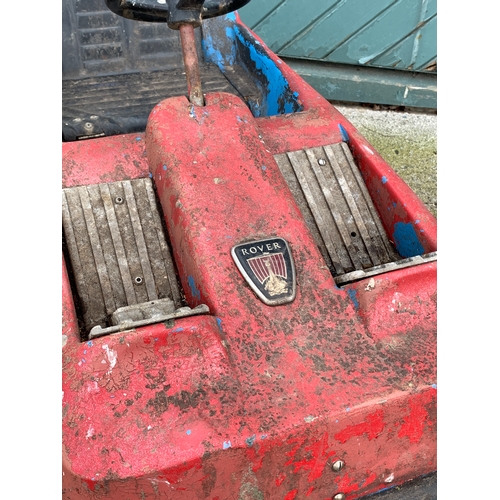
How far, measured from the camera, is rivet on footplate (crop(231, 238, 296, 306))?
1286mm

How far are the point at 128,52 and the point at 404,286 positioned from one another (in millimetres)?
1525

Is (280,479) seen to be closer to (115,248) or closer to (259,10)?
(115,248)

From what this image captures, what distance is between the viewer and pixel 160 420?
1.11m

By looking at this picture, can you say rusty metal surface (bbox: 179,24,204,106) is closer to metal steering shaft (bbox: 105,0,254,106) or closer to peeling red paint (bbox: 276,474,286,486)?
metal steering shaft (bbox: 105,0,254,106)

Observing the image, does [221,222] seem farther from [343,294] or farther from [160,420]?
[160,420]

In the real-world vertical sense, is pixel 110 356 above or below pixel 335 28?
below

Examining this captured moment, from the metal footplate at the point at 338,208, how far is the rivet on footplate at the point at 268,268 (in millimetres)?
251

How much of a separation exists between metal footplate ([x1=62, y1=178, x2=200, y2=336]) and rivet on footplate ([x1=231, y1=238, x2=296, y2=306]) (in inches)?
7.8

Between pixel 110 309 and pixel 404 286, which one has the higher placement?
pixel 110 309

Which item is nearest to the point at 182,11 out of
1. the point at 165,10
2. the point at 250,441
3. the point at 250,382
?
the point at 165,10

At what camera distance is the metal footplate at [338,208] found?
62.6 inches

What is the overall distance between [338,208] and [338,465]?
2.29ft

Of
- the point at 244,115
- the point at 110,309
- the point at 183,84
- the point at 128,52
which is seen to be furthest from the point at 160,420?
the point at 128,52

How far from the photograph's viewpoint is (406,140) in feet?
9.99
